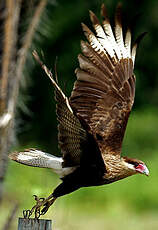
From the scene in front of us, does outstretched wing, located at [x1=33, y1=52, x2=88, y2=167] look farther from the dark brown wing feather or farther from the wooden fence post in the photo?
the wooden fence post

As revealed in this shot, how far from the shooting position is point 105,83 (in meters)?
6.07

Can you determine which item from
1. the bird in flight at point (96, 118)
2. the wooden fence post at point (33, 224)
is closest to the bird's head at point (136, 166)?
the bird in flight at point (96, 118)

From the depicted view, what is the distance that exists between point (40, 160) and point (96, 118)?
718 mm

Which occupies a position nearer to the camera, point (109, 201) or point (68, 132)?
point (68, 132)

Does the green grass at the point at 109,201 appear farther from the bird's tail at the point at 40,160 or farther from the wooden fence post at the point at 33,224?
the wooden fence post at the point at 33,224

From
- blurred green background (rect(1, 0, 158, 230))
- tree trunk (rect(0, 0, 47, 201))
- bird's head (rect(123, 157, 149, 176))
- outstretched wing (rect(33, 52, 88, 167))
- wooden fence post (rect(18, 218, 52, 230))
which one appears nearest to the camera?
wooden fence post (rect(18, 218, 52, 230))

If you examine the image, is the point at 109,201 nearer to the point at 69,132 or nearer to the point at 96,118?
the point at 96,118

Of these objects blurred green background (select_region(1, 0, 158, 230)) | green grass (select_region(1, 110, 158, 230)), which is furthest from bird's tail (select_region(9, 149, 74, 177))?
blurred green background (select_region(1, 0, 158, 230))

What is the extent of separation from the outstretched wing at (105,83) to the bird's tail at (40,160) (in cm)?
46

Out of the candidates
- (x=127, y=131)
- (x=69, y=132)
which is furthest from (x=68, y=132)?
(x=127, y=131)

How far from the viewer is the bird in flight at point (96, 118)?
510 cm

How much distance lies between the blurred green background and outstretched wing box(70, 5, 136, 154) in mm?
4312

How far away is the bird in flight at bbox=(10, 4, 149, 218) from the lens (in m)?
5.10

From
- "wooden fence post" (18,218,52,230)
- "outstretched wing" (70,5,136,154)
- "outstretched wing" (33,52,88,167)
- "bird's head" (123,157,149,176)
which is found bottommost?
"wooden fence post" (18,218,52,230)
